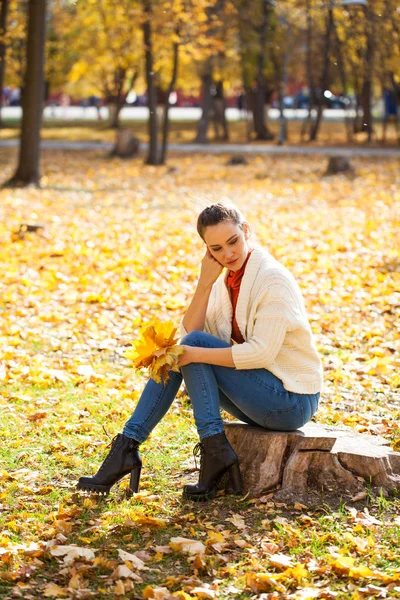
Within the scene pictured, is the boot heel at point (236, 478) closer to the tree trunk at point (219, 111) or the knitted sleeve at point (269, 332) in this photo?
the knitted sleeve at point (269, 332)

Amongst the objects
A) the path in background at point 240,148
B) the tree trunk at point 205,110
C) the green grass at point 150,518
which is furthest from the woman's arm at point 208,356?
the tree trunk at point 205,110

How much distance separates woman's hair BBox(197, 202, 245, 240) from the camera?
4320 millimetres

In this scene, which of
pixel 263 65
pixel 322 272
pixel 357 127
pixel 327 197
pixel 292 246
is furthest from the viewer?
pixel 263 65

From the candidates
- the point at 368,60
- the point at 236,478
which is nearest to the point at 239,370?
the point at 236,478

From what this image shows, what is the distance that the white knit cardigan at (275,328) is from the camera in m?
4.26

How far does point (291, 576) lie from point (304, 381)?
1.04 metres

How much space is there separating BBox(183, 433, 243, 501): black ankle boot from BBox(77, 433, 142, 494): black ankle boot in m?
0.30

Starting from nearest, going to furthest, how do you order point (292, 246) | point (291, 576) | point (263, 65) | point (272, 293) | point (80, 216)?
point (291, 576) < point (272, 293) < point (292, 246) < point (80, 216) < point (263, 65)

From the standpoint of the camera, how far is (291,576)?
3.63 meters

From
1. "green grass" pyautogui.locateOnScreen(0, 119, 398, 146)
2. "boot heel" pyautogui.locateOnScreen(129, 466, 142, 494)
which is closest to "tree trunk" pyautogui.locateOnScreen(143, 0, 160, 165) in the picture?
"green grass" pyautogui.locateOnScreen(0, 119, 398, 146)

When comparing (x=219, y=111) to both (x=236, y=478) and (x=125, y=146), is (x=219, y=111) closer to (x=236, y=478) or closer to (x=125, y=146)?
(x=125, y=146)

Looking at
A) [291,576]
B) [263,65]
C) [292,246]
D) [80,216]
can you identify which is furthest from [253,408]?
[263,65]

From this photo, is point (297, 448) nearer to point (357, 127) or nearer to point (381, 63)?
point (381, 63)

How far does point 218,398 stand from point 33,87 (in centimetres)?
1416
